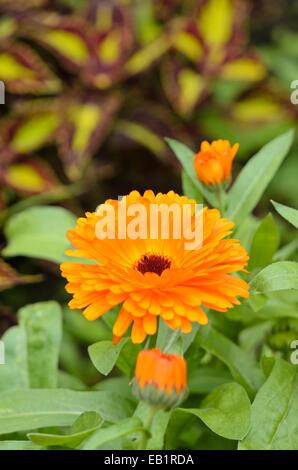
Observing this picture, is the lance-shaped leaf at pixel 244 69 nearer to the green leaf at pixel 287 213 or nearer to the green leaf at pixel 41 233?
the green leaf at pixel 41 233

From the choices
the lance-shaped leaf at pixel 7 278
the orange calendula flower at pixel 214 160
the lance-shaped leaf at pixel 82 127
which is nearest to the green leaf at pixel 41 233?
the lance-shaped leaf at pixel 7 278

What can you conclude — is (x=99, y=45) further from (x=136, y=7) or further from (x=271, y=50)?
(x=271, y=50)

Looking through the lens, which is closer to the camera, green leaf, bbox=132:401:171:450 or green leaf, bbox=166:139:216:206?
green leaf, bbox=132:401:171:450

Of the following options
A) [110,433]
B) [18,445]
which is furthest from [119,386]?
[110,433]

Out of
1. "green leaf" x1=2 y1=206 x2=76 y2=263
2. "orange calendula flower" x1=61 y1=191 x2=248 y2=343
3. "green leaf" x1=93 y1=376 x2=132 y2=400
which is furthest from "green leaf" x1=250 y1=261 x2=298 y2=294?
"green leaf" x1=2 y1=206 x2=76 y2=263

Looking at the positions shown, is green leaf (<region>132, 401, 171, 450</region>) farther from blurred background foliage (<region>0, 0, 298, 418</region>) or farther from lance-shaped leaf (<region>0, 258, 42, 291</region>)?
blurred background foliage (<region>0, 0, 298, 418</region>)
